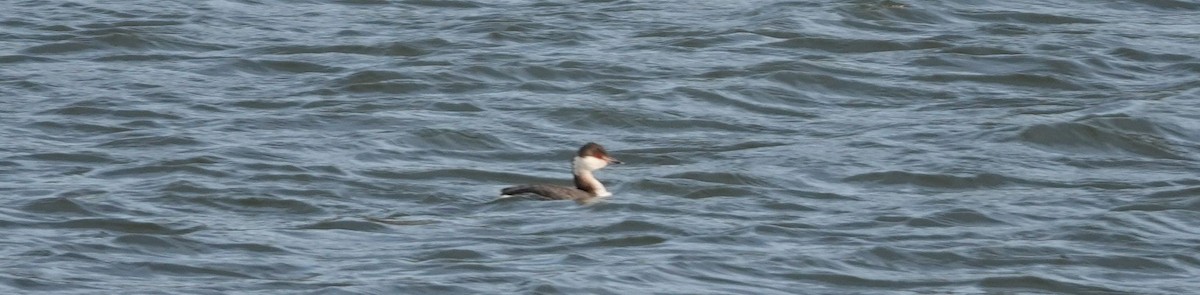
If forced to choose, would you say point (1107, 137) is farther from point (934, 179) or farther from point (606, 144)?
point (606, 144)

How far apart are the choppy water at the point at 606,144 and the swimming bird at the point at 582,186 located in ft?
0.45

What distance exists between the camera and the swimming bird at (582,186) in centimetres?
1350

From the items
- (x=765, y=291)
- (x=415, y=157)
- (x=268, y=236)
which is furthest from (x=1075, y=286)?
(x=415, y=157)

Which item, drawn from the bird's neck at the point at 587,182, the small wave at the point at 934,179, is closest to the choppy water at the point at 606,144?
the small wave at the point at 934,179

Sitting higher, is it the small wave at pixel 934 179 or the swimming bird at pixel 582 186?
the swimming bird at pixel 582 186

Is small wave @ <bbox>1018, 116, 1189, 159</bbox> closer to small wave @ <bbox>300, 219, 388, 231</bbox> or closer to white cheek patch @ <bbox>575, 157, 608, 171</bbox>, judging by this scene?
white cheek patch @ <bbox>575, 157, 608, 171</bbox>

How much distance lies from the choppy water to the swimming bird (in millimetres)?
137

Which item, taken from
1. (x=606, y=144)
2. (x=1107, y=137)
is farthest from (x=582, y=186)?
(x=1107, y=137)

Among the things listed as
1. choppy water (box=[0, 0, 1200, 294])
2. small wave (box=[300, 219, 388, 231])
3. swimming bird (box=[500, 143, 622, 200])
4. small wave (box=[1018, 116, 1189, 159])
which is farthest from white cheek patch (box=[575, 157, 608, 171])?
small wave (box=[1018, 116, 1189, 159])

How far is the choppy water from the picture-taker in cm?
1155

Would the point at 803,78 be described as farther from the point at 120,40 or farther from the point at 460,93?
the point at 120,40

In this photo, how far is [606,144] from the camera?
52.4ft

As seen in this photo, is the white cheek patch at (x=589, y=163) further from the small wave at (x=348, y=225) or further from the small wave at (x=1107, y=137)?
the small wave at (x=1107, y=137)

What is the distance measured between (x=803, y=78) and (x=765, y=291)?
782 centimetres
